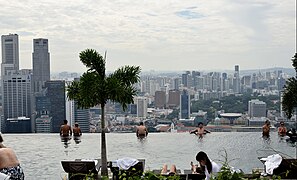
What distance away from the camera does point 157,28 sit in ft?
73.8

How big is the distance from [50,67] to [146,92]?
677cm

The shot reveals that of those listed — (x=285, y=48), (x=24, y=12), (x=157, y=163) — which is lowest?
(x=157, y=163)

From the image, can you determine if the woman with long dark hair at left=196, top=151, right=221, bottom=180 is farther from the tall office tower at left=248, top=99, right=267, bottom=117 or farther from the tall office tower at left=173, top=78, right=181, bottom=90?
the tall office tower at left=173, top=78, right=181, bottom=90

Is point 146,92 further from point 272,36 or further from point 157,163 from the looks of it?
point 157,163

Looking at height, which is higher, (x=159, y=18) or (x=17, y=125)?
(x=159, y=18)

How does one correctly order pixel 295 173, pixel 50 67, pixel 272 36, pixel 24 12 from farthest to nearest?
pixel 50 67 → pixel 272 36 → pixel 24 12 → pixel 295 173

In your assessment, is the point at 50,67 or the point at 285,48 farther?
the point at 50,67

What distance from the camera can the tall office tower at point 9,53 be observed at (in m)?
24.0

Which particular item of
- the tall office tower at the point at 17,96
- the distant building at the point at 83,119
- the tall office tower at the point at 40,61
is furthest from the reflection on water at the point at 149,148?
the tall office tower at the point at 40,61

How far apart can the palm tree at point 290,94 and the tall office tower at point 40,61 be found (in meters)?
11.4

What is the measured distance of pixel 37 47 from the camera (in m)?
24.5

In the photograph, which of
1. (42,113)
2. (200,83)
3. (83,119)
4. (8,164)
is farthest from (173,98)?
(8,164)

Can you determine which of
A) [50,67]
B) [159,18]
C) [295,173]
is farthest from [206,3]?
[295,173]

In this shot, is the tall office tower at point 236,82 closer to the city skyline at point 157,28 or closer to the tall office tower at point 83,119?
the city skyline at point 157,28
